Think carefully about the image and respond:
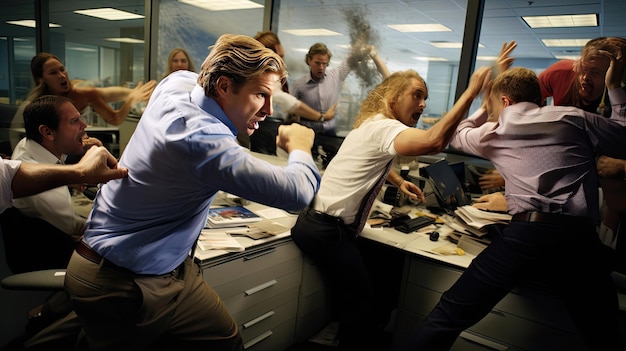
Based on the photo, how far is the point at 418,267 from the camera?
188 centimetres

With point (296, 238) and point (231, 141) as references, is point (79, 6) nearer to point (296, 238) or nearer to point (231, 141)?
point (296, 238)

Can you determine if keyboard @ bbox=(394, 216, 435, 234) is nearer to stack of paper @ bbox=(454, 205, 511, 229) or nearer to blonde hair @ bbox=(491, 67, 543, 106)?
stack of paper @ bbox=(454, 205, 511, 229)

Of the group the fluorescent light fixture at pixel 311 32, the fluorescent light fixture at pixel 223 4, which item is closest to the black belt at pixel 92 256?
the fluorescent light fixture at pixel 311 32

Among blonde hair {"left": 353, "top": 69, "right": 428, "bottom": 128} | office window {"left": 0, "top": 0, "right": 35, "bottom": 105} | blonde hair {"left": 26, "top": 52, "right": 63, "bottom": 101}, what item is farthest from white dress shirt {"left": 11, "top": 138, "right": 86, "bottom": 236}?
office window {"left": 0, "top": 0, "right": 35, "bottom": 105}

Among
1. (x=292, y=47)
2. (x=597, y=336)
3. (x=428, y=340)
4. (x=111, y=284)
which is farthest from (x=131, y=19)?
(x=597, y=336)

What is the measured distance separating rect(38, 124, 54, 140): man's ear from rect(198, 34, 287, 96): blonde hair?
118 cm

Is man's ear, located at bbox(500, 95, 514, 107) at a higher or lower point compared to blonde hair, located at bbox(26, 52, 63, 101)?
higher

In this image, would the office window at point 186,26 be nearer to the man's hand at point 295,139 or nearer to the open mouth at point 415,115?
the open mouth at point 415,115

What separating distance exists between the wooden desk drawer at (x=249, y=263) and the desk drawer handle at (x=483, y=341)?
887 mm

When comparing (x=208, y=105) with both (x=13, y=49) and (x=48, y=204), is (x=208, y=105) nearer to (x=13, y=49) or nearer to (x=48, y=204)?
(x=48, y=204)

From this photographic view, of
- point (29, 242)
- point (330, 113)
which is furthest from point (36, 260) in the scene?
point (330, 113)

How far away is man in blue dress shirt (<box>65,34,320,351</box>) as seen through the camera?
946mm

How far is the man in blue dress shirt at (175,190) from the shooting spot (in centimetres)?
95

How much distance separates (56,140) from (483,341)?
222 cm
